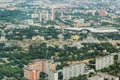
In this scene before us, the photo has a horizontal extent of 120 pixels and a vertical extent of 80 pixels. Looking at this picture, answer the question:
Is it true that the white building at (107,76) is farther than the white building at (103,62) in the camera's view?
No

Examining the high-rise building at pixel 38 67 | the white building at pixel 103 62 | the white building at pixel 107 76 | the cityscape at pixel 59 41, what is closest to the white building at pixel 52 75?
the cityscape at pixel 59 41

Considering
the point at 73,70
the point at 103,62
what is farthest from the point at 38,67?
the point at 103,62

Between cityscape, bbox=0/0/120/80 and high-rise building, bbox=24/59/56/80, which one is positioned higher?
high-rise building, bbox=24/59/56/80

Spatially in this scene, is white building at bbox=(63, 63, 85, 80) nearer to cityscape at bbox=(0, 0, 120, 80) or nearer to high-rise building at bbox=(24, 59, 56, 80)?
cityscape at bbox=(0, 0, 120, 80)

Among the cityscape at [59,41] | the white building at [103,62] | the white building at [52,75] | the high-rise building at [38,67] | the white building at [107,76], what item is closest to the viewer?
the white building at [52,75]

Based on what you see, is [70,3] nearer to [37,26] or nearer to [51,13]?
[51,13]

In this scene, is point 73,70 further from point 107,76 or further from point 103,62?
point 103,62

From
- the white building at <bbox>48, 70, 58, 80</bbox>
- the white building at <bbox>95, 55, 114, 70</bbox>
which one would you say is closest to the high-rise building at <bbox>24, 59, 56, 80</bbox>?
the white building at <bbox>48, 70, 58, 80</bbox>

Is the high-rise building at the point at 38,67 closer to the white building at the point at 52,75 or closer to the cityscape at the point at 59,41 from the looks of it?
the cityscape at the point at 59,41

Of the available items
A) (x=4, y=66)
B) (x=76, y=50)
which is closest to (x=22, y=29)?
(x=76, y=50)
